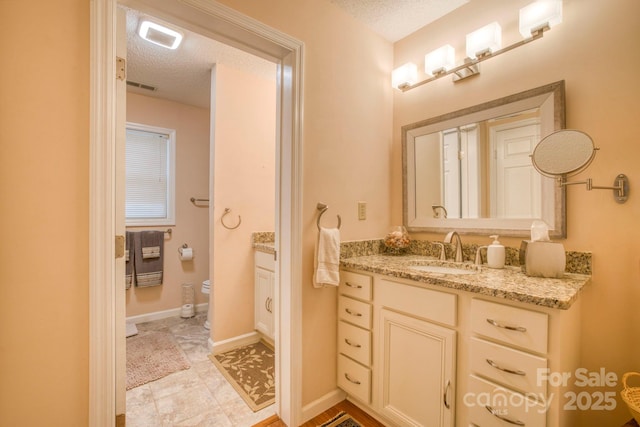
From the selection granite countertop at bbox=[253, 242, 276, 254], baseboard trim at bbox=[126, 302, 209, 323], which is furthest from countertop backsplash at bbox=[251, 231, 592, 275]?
baseboard trim at bbox=[126, 302, 209, 323]

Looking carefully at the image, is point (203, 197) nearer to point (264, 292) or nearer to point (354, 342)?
point (264, 292)

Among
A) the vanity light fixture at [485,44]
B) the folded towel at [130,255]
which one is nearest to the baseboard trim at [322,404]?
the vanity light fixture at [485,44]

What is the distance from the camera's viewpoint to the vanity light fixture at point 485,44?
136 centimetres

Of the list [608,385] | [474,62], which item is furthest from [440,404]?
[474,62]

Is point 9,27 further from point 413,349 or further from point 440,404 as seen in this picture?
point 440,404

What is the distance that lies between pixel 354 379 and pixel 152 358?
1680 mm

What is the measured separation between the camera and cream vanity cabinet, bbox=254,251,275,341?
2.31 metres

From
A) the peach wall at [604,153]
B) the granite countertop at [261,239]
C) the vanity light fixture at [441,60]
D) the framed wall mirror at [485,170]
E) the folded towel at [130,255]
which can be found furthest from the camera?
the folded towel at [130,255]

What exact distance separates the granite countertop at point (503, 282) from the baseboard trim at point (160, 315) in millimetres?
2457

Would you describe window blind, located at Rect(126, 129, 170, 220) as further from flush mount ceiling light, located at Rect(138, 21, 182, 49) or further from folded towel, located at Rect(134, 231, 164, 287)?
flush mount ceiling light, located at Rect(138, 21, 182, 49)

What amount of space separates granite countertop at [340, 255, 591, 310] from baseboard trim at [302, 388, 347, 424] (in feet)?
2.63

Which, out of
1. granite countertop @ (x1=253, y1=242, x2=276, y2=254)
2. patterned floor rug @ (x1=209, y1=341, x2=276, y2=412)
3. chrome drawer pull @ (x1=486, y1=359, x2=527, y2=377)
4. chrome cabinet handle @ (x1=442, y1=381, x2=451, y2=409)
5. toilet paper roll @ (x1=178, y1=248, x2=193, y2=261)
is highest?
granite countertop @ (x1=253, y1=242, x2=276, y2=254)

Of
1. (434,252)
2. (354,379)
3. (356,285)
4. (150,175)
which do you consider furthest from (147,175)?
(434,252)

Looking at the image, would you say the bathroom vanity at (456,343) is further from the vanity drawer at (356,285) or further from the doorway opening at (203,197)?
the doorway opening at (203,197)
